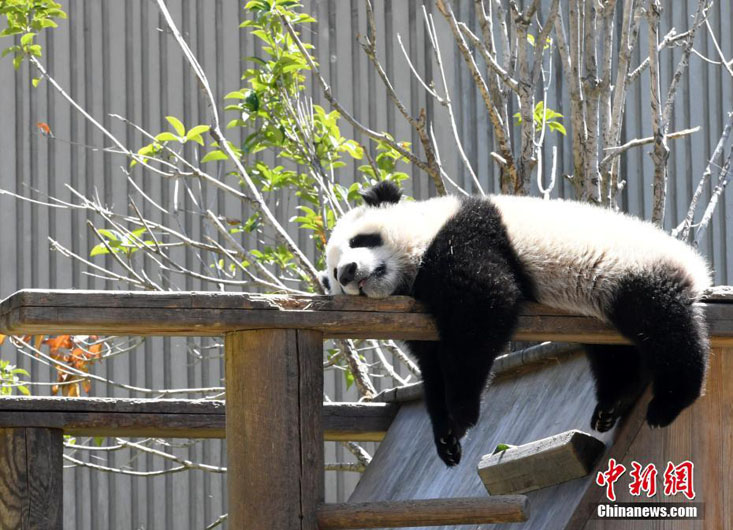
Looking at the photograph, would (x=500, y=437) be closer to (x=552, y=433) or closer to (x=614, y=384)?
(x=552, y=433)

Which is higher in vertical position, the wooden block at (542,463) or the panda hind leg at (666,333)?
the panda hind leg at (666,333)

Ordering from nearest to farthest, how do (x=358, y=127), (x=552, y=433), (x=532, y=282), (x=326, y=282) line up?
(x=532, y=282)
(x=326, y=282)
(x=552, y=433)
(x=358, y=127)

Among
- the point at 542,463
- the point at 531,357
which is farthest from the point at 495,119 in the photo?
the point at 542,463

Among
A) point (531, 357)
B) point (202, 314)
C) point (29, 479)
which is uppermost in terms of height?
point (202, 314)

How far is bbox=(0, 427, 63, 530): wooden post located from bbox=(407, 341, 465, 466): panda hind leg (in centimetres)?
136

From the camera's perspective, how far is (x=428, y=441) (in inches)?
178

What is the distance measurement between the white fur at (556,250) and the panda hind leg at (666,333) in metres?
0.04

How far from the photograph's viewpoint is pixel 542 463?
11.2ft

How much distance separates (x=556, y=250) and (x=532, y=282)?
117 millimetres

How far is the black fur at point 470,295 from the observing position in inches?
123

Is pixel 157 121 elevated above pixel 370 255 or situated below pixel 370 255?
above

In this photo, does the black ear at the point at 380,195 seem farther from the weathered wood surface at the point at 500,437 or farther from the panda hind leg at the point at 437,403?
the weathered wood surface at the point at 500,437

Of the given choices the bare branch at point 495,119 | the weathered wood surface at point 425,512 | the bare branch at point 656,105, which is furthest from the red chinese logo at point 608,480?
the bare branch at point 495,119

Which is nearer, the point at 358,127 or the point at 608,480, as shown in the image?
the point at 608,480
